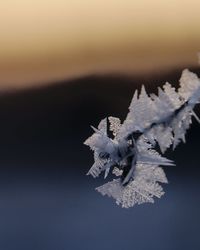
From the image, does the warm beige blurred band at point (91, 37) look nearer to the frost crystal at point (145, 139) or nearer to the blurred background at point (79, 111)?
the blurred background at point (79, 111)

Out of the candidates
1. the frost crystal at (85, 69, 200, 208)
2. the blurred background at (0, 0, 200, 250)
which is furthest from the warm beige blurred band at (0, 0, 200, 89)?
the frost crystal at (85, 69, 200, 208)

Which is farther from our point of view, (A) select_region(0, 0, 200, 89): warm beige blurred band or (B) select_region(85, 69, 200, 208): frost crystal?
(A) select_region(0, 0, 200, 89): warm beige blurred band

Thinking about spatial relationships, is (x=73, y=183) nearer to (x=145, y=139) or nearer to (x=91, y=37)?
(x=91, y=37)

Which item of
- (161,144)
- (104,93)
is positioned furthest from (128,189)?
(104,93)

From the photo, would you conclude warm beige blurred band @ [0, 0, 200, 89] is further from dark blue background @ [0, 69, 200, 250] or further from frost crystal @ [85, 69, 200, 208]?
frost crystal @ [85, 69, 200, 208]

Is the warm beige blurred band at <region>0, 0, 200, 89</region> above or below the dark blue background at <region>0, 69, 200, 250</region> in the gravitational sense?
above

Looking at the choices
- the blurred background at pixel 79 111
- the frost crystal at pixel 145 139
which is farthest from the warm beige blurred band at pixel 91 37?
the frost crystal at pixel 145 139
